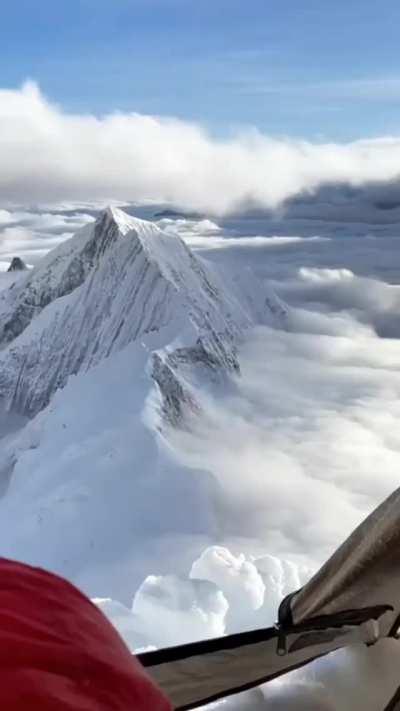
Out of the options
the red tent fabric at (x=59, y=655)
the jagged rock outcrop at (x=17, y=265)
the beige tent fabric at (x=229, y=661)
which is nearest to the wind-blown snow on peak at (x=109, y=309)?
the jagged rock outcrop at (x=17, y=265)

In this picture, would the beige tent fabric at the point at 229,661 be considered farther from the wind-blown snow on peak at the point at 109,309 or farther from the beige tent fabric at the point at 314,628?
the wind-blown snow on peak at the point at 109,309

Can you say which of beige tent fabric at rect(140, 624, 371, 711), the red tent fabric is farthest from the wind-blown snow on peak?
the red tent fabric

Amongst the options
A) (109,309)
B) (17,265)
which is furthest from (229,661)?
(17,265)

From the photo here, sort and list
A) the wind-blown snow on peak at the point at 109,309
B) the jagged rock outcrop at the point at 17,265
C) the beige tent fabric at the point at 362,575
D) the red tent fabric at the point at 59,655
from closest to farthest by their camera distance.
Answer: the red tent fabric at the point at 59,655
the beige tent fabric at the point at 362,575
the wind-blown snow on peak at the point at 109,309
the jagged rock outcrop at the point at 17,265

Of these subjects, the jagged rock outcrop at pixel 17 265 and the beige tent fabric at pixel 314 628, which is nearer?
the beige tent fabric at pixel 314 628

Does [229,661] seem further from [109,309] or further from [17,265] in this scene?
[17,265]

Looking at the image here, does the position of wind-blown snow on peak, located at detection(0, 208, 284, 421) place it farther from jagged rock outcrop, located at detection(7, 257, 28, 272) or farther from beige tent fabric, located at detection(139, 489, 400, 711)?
beige tent fabric, located at detection(139, 489, 400, 711)
